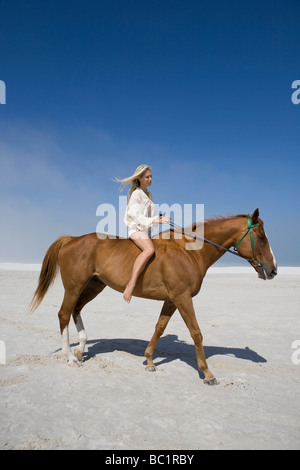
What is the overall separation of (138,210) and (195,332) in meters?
1.96

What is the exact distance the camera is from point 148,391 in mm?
3676

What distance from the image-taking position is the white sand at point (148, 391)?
262 centimetres

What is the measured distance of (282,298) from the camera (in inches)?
444

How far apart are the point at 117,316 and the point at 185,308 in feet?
15.1

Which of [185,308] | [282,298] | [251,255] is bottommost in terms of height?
[282,298]

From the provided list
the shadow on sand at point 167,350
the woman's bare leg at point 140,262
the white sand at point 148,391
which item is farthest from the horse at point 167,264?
the shadow on sand at point 167,350

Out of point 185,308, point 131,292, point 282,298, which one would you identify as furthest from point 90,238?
point 282,298

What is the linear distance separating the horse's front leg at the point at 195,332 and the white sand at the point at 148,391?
0.16 m

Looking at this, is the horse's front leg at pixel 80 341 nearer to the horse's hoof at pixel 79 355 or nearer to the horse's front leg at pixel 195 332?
the horse's hoof at pixel 79 355

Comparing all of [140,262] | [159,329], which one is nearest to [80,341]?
[159,329]

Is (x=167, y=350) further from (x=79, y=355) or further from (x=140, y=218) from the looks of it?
(x=140, y=218)

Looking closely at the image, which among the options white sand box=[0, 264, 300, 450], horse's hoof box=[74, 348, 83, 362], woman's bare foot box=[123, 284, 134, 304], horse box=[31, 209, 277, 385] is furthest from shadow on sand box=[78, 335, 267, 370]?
woman's bare foot box=[123, 284, 134, 304]
